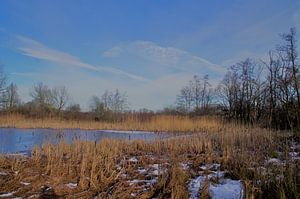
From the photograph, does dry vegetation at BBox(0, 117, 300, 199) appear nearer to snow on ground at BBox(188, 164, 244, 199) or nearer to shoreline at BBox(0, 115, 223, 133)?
snow on ground at BBox(188, 164, 244, 199)

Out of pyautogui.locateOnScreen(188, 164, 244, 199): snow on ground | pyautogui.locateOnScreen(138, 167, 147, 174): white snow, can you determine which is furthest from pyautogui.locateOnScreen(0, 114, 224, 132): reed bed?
pyautogui.locateOnScreen(188, 164, 244, 199): snow on ground

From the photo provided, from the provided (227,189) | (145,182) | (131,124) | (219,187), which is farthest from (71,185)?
(131,124)

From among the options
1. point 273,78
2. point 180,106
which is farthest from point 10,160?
point 180,106

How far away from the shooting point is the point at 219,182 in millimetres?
4695

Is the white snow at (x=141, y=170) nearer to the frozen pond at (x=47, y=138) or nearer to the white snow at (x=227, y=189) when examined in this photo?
the white snow at (x=227, y=189)

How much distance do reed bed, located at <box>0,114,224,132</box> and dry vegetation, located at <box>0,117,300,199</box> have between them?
220 inches

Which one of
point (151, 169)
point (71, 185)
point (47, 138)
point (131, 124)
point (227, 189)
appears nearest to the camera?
point (227, 189)

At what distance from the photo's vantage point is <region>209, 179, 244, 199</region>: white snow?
4.03 m

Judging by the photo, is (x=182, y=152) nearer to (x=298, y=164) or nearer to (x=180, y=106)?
(x=298, y=164)

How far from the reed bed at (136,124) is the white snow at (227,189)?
8345 mm

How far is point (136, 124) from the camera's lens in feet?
54.3

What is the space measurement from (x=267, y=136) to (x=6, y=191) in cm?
581

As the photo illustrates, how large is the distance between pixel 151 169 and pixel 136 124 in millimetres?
10910

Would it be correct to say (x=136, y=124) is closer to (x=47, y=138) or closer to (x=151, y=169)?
(x=47, y=138)
